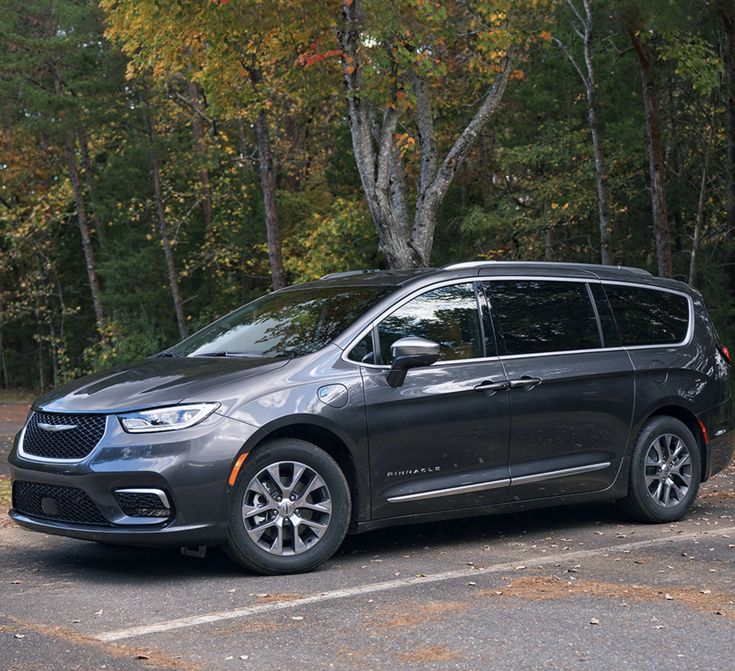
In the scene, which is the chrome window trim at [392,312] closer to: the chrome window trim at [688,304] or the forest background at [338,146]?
the chrome window trim at [688,304]

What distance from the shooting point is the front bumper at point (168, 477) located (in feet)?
22.1

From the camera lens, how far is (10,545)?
8.27 metres

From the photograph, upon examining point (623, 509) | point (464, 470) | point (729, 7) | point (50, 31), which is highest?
point (50, 31)

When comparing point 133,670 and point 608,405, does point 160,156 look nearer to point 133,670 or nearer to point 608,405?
point 608,405

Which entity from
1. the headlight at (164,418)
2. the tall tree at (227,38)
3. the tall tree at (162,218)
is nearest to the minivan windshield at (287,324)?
the headlight at (164,418)

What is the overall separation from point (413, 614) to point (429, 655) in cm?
78

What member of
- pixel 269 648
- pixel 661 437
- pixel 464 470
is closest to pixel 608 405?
pixel 661 437

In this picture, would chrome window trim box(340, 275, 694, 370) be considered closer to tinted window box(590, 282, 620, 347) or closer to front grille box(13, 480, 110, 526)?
tinted window box(590, 282, 620, 347)

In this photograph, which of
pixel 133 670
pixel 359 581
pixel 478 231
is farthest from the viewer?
pixel 478 231

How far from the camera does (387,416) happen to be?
7477 millimetres

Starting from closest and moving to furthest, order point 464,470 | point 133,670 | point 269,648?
1. point 133,670
2. point 269,648
3. point 464,470

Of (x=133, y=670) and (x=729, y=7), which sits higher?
(x=729, y=7)

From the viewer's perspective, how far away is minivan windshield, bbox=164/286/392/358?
7729 millimetres

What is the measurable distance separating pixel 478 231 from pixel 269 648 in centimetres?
2319
